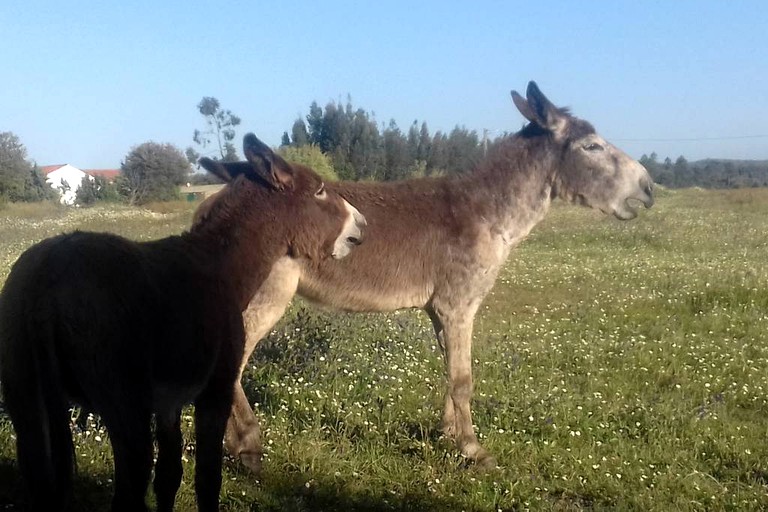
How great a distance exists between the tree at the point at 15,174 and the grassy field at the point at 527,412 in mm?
45951

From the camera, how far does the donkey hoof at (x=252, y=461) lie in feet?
16.9

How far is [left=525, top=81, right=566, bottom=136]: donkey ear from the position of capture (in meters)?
6.25

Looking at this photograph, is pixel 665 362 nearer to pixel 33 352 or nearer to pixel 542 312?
pixel 542 312

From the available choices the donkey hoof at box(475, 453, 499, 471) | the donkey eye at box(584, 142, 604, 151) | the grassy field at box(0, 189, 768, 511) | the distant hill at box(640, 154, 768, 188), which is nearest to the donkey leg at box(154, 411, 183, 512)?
the grassy field at box(0, 189, 768, 511)

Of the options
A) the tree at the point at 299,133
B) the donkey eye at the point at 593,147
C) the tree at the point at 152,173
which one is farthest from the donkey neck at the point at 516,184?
the tree at the point at 152,173

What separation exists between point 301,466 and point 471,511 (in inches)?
48.8

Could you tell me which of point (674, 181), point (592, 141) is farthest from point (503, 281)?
point (674, 181)

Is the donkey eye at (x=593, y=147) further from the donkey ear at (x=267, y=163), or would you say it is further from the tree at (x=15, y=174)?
the tree at (x=15, y=174)

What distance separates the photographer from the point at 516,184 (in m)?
6.22

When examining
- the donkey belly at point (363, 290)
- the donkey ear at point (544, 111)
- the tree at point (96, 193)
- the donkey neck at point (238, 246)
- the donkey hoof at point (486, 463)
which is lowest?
the donkey hoof at point (486, 463)

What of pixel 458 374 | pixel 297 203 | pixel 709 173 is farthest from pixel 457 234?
pixel 709 173

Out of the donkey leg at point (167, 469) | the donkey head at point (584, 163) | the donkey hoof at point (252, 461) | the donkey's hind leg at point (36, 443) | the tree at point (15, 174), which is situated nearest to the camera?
the donkey's hind leg at point (36, 443)

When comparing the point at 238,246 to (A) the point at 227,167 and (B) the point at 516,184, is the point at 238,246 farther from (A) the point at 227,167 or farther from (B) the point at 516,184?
(B) the point at 516,184

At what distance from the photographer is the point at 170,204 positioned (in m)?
42.3
